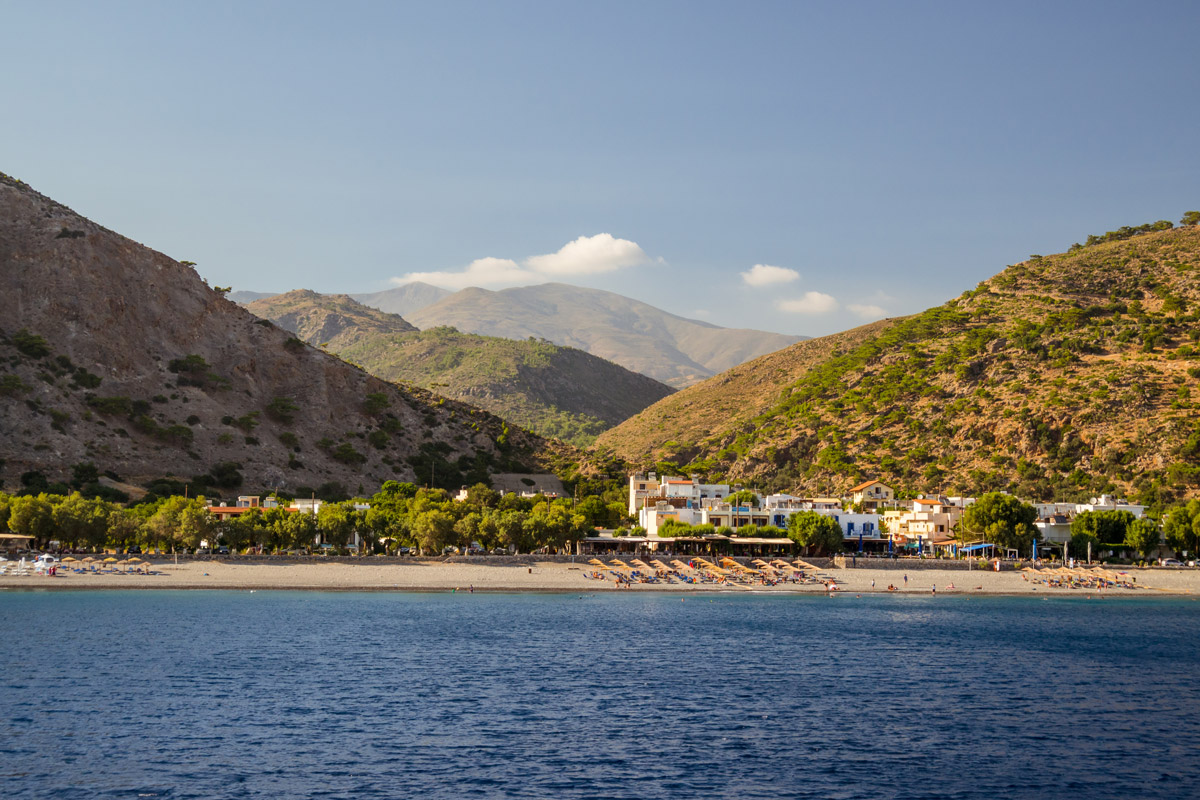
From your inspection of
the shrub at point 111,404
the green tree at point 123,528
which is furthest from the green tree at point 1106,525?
the shrub at point 111,404

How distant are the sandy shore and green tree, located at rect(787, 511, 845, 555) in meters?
4.73

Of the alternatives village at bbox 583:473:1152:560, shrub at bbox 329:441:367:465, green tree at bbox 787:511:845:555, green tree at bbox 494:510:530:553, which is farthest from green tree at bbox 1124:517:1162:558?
shrub at bbox 329:441:367:465

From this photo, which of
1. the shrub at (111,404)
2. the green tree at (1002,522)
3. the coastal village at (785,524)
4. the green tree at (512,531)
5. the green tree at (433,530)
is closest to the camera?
the green tree at (433,530)

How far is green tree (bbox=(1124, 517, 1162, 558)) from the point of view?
83.6 m

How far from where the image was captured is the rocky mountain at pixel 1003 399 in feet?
359

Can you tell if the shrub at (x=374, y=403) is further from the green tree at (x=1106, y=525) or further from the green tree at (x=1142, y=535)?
the green tree at (x=1142, y=535)

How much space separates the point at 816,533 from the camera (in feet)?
282

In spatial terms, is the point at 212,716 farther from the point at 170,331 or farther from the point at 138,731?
the point at 170,331

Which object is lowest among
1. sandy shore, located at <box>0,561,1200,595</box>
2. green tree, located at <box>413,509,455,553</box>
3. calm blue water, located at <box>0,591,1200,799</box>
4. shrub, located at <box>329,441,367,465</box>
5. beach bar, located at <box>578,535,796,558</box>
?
calm blue water, located at <box>0,591,1200,799</box>

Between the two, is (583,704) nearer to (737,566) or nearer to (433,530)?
(737,566)

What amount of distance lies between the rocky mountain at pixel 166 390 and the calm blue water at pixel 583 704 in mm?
52332

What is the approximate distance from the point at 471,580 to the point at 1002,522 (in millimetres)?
43769

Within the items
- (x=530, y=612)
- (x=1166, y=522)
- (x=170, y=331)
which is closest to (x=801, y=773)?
(x=530, y=612)

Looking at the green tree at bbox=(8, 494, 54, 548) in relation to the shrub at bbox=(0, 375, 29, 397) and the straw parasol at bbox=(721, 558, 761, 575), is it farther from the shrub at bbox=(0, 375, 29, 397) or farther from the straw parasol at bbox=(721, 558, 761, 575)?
the straw parasol at bbox=(721, 558, 761, 575)
